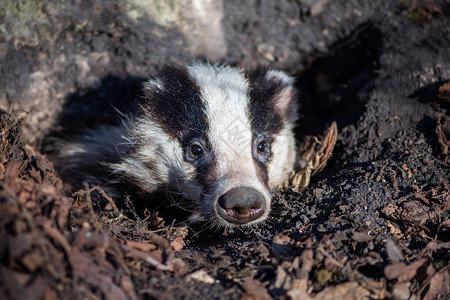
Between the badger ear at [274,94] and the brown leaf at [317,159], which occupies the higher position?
the badger ear at [274,94]

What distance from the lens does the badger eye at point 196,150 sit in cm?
318

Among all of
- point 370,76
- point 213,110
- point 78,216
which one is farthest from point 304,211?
point 370,76

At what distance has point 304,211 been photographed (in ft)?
9.22

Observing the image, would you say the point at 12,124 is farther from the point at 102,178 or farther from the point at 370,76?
the point at 370,76

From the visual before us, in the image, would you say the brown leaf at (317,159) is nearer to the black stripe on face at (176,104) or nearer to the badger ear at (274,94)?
the badger ear at (274,94)

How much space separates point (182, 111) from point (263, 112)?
2.28 feet

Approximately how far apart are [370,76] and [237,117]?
156cm

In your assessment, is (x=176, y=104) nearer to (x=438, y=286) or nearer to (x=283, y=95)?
(x=283, y=95)

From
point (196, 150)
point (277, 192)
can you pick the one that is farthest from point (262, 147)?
point (196, 150)

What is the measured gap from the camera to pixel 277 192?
321cm

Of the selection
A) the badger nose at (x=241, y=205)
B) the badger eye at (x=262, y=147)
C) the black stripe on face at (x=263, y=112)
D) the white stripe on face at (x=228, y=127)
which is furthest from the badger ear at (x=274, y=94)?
the badger nose at (x=241, y=205)

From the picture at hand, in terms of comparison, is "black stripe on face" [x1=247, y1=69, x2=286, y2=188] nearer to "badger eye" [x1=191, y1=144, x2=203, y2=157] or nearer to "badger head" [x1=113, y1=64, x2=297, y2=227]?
"badger head" [x1=113, y1=64, x2=297, y2=227]

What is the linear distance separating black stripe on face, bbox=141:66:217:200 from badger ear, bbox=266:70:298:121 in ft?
2.51

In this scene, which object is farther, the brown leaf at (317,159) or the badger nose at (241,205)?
the brown leaf at (317,159)
